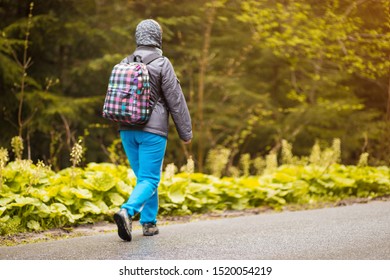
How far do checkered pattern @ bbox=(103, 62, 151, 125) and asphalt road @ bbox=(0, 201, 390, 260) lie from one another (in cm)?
110

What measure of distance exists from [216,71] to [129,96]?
12.5 m

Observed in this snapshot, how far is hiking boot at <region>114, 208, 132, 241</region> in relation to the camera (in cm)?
489

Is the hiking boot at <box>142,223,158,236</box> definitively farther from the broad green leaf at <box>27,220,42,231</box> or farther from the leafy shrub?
the broad green leaf at <box>27,220,42,231</box>

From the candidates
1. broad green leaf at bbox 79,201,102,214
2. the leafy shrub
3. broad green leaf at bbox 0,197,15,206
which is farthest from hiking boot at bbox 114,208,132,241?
broad green leaf at bbox 0,197,15,206

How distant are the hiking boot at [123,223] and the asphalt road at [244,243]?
0.27 ft

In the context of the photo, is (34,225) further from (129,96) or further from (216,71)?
(216,71)

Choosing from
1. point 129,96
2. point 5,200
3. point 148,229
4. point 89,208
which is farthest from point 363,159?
point 5,200

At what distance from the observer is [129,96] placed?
4.98 m

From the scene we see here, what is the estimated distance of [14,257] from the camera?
4605 mm

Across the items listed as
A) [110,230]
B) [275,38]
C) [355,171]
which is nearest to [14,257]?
[110,230]

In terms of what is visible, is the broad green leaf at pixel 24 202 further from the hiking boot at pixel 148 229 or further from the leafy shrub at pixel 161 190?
the hiking boot at pixel 148 229

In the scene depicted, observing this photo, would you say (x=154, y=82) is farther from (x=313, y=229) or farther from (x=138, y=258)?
(x=313, y=229)

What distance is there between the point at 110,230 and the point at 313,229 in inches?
81.7

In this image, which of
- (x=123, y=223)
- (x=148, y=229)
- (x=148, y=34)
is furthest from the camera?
(x=148, y=229)
